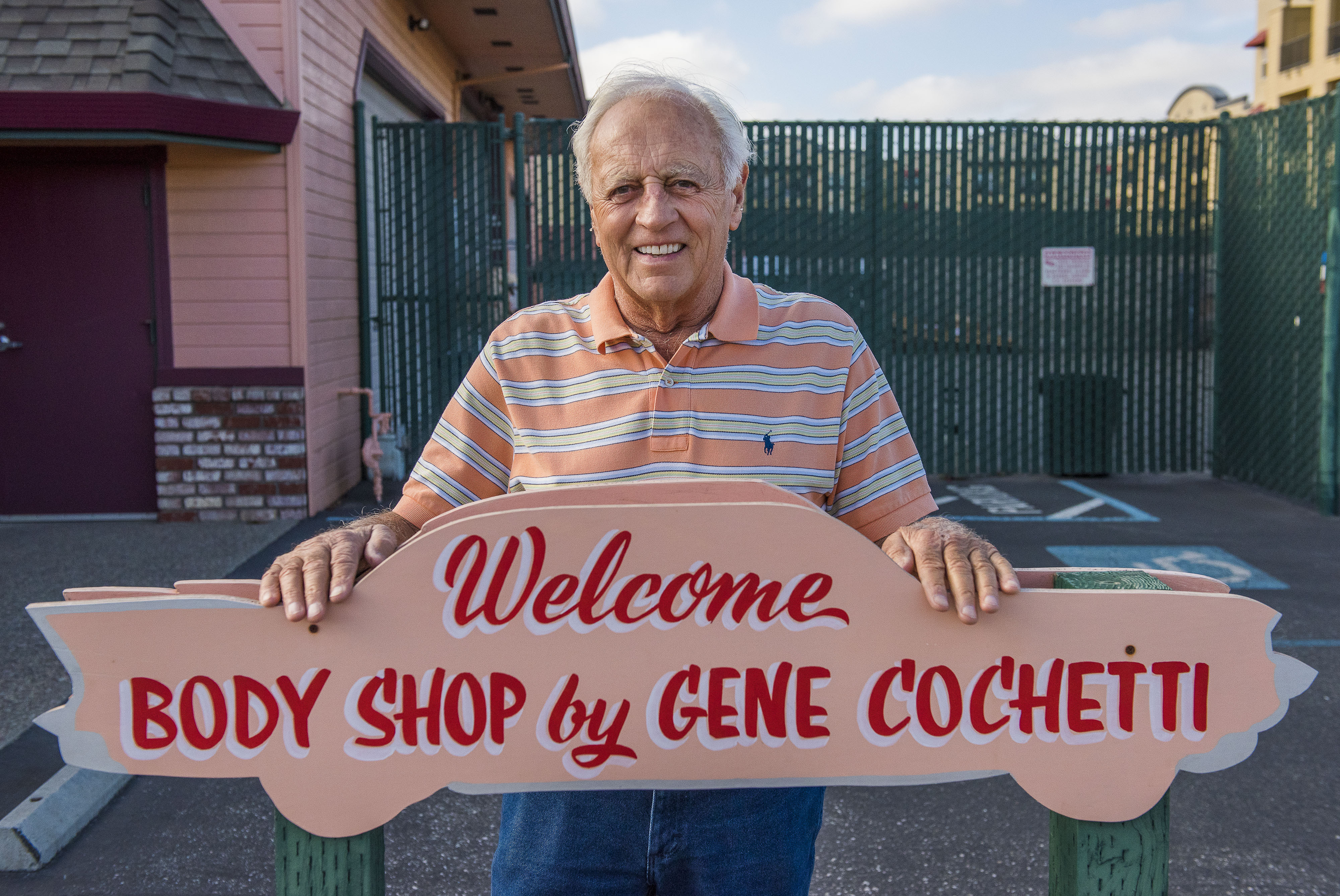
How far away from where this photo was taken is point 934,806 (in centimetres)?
350

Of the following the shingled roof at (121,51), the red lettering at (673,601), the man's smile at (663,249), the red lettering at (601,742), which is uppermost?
the shingled roof at (121,51)

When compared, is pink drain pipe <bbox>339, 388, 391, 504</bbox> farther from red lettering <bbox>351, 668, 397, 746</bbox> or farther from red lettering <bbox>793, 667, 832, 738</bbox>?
red lettering <bbox>793, 667, 832, 738</bbox>

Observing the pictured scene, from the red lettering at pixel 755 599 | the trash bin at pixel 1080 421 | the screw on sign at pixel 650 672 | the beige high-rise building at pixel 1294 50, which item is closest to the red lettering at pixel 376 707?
the screw on sign at pixel 650 672

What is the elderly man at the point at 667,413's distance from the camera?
1.70m

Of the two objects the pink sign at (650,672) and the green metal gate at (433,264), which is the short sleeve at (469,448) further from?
the green metal gate at (433,264)

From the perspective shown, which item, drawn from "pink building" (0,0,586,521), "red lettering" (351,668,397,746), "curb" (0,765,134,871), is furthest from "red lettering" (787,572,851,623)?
"pink building" (0,0,586,521)

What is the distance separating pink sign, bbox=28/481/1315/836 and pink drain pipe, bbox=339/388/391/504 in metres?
6.49

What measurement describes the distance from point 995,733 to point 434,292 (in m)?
7.93

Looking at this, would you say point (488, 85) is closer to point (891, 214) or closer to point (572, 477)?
point (891, 214)

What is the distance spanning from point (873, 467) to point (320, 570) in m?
0.90

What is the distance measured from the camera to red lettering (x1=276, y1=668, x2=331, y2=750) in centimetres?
146

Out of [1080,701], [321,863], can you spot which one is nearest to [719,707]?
[1080,701]

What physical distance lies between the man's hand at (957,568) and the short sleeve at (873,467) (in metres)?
0.21

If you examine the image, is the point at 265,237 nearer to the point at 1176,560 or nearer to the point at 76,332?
the point at 76,332
